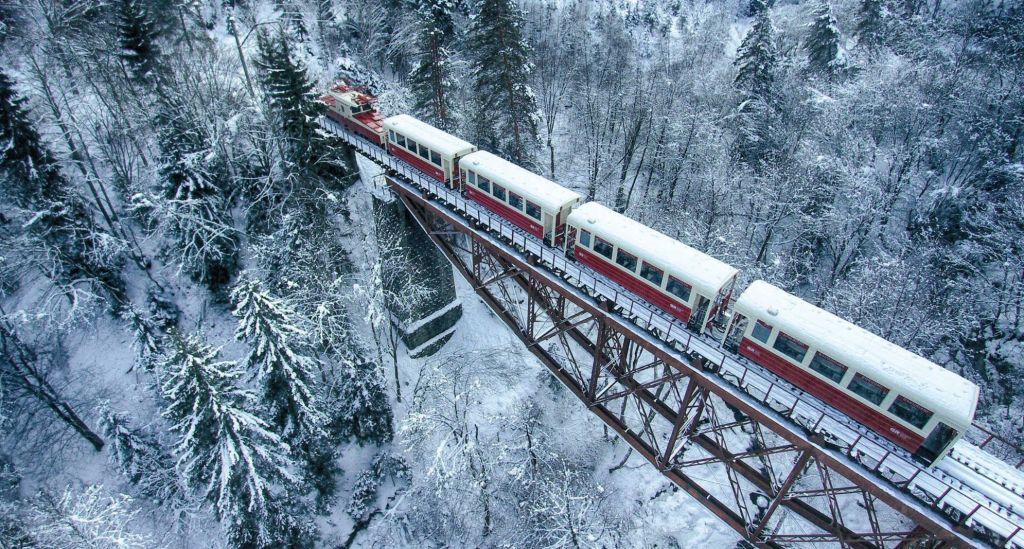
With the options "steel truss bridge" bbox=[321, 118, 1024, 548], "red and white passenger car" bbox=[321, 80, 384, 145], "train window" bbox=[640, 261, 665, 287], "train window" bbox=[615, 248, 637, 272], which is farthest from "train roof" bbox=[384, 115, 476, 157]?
"train window" bbox=[640, 261, 665, 287]

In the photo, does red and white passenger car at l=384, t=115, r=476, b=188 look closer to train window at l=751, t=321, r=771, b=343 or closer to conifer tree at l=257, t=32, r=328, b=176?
conifer tree at l=257, t=32, r=328, b=176

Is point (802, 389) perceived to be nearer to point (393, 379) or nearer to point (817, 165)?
point (817, 165)

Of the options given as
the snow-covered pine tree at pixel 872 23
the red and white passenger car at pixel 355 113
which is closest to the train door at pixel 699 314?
the red and white passenger car at pixel 355 113

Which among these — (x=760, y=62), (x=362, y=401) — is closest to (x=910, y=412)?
(x=362, y=401)

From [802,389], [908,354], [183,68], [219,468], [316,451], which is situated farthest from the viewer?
[183,68]

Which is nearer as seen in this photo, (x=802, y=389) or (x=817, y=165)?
(x=802, y=389)

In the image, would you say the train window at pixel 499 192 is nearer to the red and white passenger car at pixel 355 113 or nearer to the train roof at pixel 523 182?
the train roof at pixel 523 182

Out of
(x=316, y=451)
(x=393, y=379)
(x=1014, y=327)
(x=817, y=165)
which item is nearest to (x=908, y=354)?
(x=1014, y=327)
